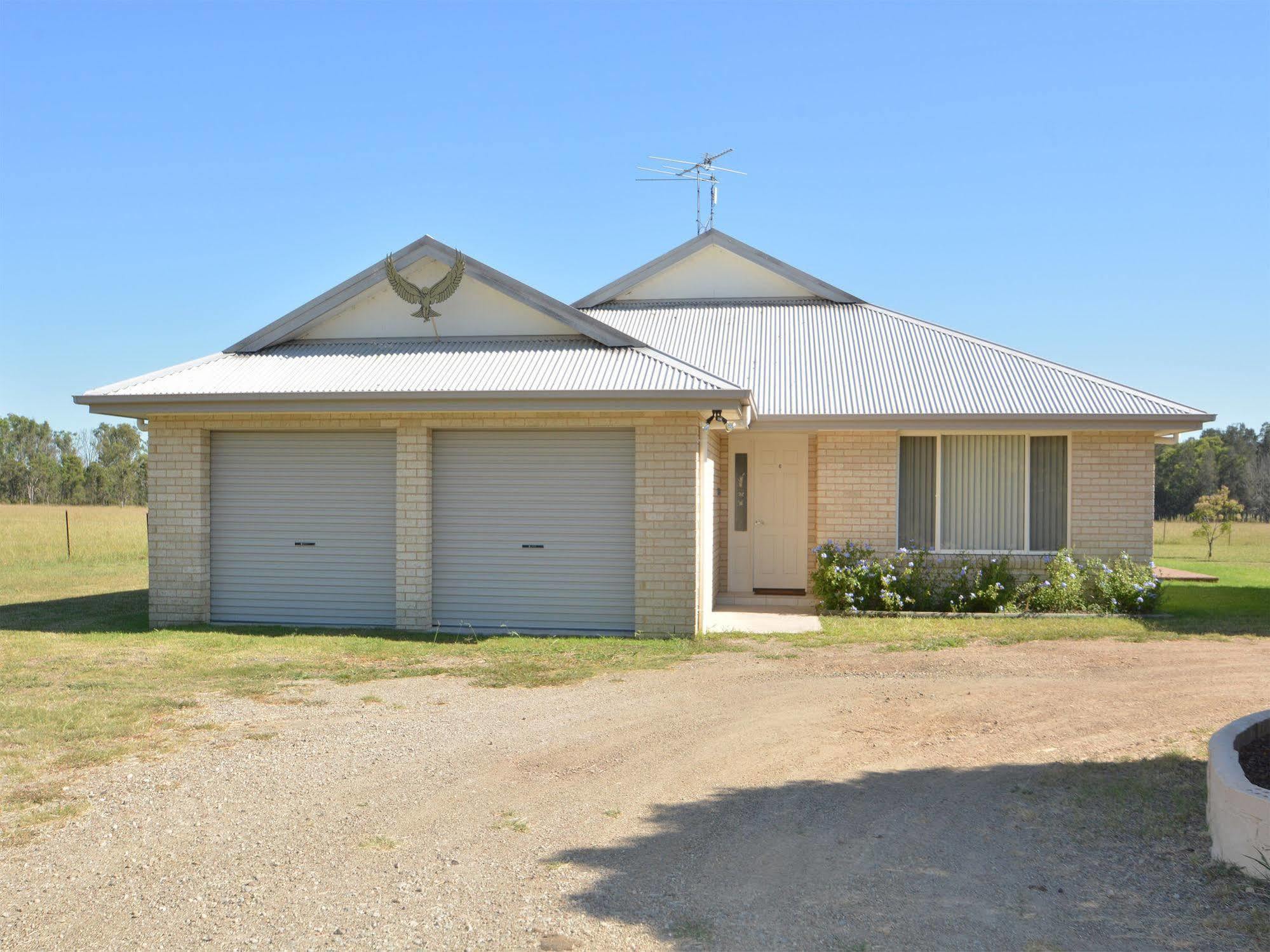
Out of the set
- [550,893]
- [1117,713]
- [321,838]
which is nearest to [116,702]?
[321,838]

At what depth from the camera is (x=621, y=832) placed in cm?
537

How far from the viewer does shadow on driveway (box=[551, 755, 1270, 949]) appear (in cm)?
418

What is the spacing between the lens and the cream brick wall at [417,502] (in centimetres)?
1172

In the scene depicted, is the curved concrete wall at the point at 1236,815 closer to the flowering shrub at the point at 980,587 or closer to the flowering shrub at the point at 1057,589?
the flowering shrub at the point at 980,587

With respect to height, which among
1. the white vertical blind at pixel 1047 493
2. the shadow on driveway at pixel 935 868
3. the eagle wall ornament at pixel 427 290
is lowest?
the shadow on driveway at pixel 935 868

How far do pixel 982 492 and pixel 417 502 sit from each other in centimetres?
816

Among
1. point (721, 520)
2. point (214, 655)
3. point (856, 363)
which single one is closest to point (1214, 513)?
point (856, 363)

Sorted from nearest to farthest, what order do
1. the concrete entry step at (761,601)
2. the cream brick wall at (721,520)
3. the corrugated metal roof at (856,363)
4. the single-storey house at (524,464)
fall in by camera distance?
the single-storey house at (524,464) < the corrugated metal roof at (856,363) < the concrete entry step at (761,601) < the cream brick wall at (721,520)

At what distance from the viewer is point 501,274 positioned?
1308 cm

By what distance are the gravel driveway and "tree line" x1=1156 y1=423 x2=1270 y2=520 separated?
53154 millimetres

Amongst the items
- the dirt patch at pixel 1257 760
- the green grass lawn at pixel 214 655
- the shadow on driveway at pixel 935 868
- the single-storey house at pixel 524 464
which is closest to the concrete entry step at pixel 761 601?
the single-storey house at pixel 524 464

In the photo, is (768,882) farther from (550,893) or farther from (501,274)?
(501,274)

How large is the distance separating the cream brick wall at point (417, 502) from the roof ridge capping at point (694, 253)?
26.5ft

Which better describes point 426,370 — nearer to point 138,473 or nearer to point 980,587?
point 980,587
